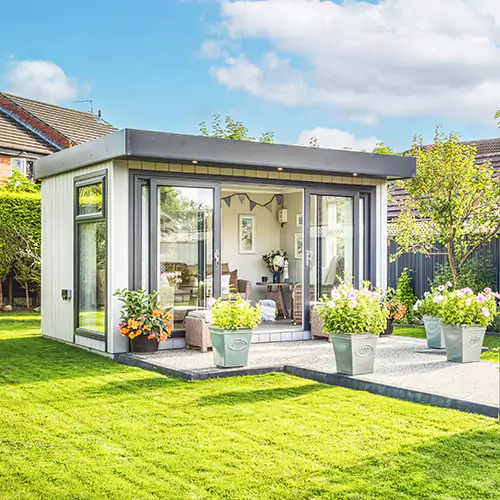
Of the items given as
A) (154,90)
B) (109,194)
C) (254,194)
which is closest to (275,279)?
(254,194)

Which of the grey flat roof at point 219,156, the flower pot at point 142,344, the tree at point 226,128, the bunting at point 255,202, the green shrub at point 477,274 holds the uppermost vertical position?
the tree at point 226,128

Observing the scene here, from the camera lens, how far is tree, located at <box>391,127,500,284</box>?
1304 cm

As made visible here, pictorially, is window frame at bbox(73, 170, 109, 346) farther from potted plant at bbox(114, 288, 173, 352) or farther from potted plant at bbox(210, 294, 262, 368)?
potted plant at bbox(210, 294, 262, 368)

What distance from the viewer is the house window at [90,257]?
970cm

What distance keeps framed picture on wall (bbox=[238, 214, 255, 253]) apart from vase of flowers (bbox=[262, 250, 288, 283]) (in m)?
0.34

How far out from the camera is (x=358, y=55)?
16.2 meters

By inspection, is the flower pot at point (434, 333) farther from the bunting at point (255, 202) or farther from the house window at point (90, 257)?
the bunting at point (255, 202)

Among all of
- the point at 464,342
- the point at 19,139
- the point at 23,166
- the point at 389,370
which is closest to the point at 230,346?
the point at 389,370

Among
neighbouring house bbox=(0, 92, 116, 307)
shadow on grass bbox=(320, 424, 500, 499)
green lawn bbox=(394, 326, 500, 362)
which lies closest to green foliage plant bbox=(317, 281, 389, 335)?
green lawn bbox=(394, 326, 500, 362)

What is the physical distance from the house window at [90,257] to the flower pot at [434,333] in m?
4.31

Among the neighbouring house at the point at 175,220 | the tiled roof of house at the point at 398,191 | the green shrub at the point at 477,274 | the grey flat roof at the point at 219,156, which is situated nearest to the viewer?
the grey flat roof at the point at 219,156

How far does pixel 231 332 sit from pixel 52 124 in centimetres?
1666

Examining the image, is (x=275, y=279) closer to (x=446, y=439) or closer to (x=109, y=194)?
(x=109, y=194)

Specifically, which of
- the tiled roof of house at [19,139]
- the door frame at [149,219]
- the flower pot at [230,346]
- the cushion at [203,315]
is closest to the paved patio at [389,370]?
the flower pot at [230,346]
